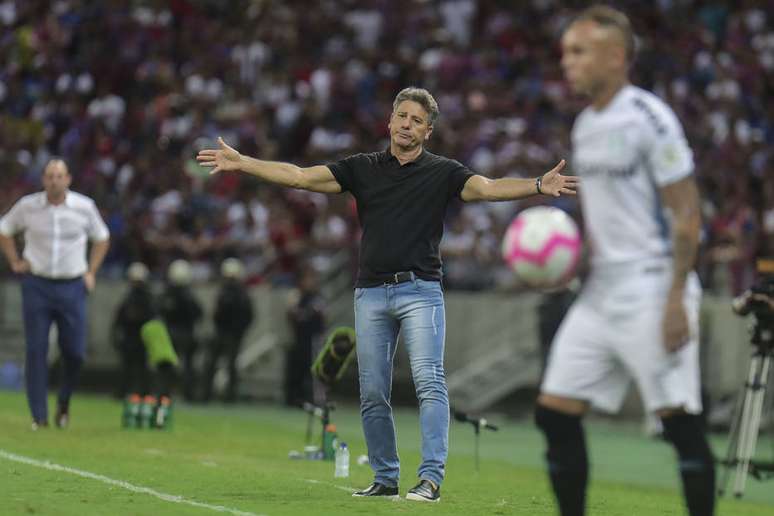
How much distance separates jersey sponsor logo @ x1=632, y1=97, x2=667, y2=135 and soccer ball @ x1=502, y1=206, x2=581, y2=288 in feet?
2.13

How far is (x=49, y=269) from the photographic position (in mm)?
16141

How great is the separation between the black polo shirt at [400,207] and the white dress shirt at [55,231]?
21.2 ft

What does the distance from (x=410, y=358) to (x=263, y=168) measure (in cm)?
146

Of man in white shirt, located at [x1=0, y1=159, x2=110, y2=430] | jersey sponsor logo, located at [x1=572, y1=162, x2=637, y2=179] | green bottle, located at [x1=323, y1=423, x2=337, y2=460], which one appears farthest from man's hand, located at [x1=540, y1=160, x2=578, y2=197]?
man in white shirt, located at [x1=0, y1=159, x2=110, y2=430]

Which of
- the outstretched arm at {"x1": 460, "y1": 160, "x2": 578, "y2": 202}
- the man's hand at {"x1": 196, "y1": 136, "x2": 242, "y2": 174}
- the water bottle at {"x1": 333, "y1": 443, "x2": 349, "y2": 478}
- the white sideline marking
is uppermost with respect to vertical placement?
the man's hand at {"x1": 196, "y1": 136, "x2": 242, "y2": 174}

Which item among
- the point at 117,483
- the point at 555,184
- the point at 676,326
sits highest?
the point at 555,184

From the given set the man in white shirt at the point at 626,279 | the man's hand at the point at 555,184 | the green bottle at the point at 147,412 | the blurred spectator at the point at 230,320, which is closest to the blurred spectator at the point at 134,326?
the blurred spectator at the point at 230,320

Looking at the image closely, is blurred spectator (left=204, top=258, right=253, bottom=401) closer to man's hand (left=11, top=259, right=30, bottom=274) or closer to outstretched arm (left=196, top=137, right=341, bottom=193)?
man's hand (left=11, top=259, right=30, bottom=274)

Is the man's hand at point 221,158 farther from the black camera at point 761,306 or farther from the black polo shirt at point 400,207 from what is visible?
the black camera at point 761,306

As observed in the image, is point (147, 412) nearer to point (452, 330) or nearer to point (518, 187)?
point (452, 330)

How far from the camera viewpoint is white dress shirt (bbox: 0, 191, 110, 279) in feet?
53.0

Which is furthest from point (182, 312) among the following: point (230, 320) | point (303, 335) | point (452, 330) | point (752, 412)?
point (752, 412)

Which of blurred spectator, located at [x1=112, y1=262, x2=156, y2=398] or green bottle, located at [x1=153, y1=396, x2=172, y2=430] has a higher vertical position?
blurred spectator, located at [x1=112, y1=262, x2=156, y2=398]

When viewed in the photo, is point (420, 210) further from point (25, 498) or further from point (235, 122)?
point (235, 122)
